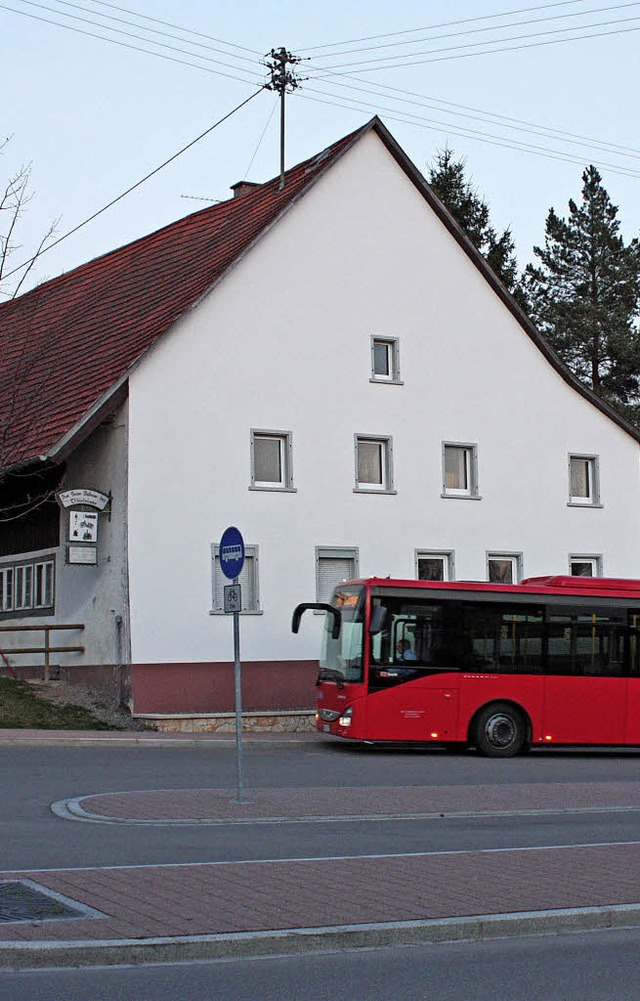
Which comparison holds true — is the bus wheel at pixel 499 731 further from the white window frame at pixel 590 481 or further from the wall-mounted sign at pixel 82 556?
the white window frame at pixel 590 481

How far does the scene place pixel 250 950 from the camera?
7.48 m

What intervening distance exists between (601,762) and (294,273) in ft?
38.5

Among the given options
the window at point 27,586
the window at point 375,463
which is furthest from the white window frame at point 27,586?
the window at point 375,463

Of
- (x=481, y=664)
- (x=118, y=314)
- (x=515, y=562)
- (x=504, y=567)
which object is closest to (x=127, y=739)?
(x=481, y=664)

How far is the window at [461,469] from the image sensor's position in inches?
1202

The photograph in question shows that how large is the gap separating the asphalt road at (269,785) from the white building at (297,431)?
174 inches

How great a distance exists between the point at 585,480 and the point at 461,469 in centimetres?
370

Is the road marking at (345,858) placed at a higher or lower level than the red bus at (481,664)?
lower

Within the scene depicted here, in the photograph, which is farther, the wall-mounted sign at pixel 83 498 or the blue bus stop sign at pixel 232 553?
the wall-mounted sign at pixel 83 498

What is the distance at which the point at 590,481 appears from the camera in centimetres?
3281

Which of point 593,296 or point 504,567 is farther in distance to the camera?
point 593,296

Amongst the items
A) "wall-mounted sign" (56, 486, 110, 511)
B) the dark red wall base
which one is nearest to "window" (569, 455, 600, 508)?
the dark red wall base

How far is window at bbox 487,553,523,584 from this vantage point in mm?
30781

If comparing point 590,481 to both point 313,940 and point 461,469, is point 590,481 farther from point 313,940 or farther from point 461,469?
point 313,940
